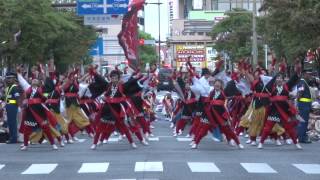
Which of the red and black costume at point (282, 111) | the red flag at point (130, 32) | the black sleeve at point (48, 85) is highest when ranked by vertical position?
the red flag at point (130, 32)

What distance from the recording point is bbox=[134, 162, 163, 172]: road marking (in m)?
14.3

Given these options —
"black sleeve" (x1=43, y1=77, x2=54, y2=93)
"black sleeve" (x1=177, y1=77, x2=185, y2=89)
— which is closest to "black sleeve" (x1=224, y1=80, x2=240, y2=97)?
→ "black sleeve" (x1=177, y1=77, x2=185, y2=89)

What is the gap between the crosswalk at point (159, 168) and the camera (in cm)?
1426

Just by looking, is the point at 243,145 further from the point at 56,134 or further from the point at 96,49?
the point at 96,49

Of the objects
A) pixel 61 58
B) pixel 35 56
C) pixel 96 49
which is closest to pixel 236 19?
pixel 96 49

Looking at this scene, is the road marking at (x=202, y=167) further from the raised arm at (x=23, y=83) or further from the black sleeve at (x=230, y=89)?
the black sleeve at (x=230, y=89)

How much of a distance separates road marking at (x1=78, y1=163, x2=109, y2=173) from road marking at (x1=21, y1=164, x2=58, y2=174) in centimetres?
57

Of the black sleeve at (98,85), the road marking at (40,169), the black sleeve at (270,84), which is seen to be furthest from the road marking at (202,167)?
the black sleeve at (98,85)

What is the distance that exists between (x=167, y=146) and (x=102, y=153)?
7.87 ft

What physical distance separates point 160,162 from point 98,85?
4683 millimetres

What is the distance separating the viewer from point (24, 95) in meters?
→ 20.6

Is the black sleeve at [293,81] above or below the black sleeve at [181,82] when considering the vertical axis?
above

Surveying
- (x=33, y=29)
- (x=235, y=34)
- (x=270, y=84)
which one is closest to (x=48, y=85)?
(x=270, y=84)

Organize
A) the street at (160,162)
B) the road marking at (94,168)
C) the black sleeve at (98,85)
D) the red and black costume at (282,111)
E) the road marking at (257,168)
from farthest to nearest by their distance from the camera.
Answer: the black sleeve at (98,85) < the red and black costume at (282,111) < the road marking at (94,168) < the road marking at (257,168) < the street at (160,162)
